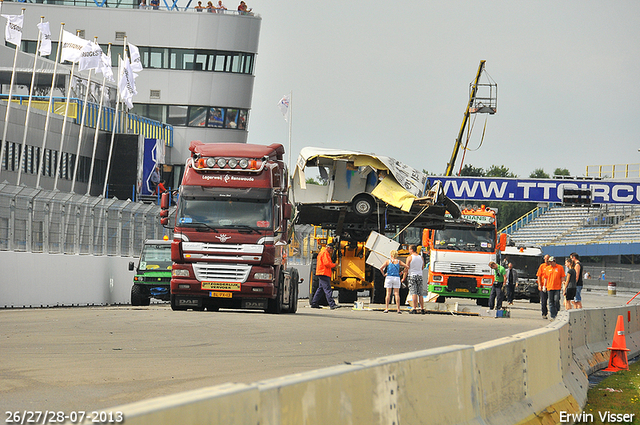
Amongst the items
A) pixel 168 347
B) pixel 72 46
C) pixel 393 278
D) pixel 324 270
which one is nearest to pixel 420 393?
pixel 168 347

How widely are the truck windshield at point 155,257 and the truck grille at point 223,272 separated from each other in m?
7.40

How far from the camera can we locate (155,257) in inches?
1109

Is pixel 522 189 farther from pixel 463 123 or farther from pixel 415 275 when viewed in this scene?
pixel 415 275

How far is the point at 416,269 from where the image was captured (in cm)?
2600

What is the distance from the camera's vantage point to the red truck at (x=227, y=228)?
20.5 meters

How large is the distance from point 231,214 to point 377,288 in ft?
31.0

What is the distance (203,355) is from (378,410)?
692 centimetres

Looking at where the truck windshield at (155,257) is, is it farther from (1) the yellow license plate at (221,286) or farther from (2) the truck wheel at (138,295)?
(1) the yellow license plate at (221,286)

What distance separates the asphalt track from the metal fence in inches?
129

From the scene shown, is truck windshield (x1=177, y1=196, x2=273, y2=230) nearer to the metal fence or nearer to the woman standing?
the metal fence

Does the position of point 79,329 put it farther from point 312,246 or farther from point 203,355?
point 312,246

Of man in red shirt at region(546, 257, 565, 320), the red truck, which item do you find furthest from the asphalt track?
man in red shirt at region(546, 257, 565, 320)

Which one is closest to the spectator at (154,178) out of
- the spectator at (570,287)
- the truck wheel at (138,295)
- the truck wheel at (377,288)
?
the truck wheel at (138,295)

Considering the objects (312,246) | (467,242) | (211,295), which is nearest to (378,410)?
(211,295)
